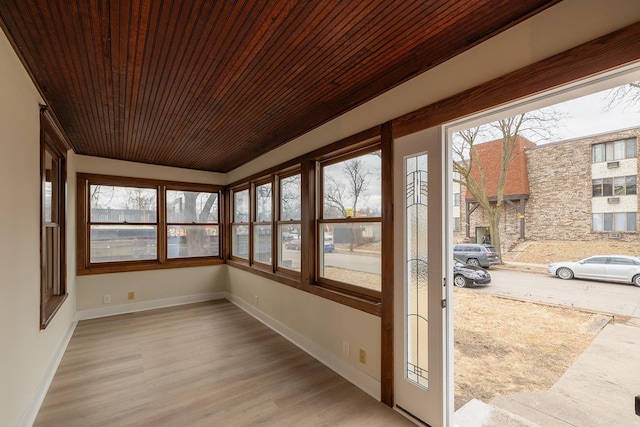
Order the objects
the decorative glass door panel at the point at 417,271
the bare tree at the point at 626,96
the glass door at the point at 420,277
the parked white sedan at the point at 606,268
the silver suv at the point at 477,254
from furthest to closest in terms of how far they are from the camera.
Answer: the silver suv at the point at 477,254
the parked white sedan at the point at 606,268
the bare tree at the point at 626,96
the decorative glass door panel at the point at 417,271
the glass door at the point at 420,277

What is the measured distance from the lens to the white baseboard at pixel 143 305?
14.1 ft

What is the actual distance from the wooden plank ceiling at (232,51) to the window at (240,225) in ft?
Result: 7.44

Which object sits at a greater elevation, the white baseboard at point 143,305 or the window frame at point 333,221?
the window frame at point 333,221

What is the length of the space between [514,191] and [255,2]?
16.4 feet

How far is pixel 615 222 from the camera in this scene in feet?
9.84

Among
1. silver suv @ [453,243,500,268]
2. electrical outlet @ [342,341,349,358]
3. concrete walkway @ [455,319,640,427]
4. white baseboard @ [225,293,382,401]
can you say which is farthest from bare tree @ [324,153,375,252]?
silver suv @ [453,243,500,268]

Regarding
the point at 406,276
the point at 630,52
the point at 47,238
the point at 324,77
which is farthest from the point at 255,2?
the point at 47,238

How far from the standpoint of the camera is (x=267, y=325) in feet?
12.9

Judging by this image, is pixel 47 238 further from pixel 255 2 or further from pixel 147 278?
pixel 255 2

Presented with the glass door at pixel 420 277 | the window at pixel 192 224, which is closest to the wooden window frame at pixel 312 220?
the glass door at pixel 420 277

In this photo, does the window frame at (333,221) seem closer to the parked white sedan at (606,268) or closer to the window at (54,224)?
the window at (54,224)

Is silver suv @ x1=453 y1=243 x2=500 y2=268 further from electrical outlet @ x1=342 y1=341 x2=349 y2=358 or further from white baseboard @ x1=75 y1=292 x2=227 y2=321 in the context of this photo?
white baseboard @ x1=75 y1=292 x2=227 y2=321

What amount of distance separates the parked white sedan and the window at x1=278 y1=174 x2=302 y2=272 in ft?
12.1

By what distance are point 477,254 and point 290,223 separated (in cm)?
354
